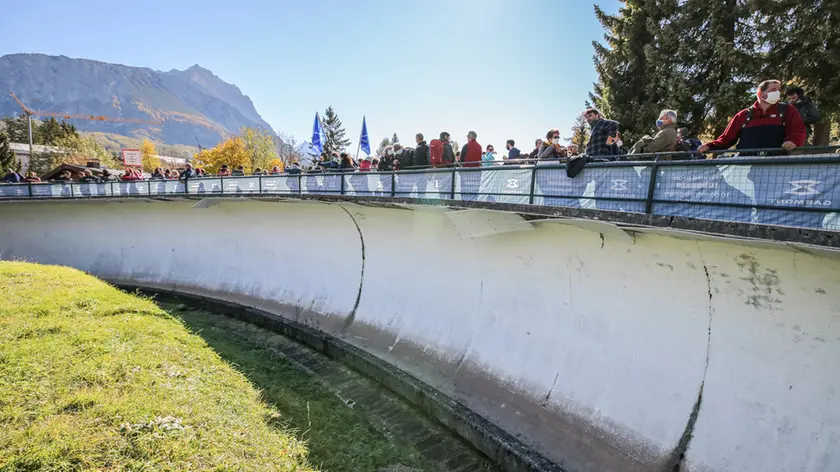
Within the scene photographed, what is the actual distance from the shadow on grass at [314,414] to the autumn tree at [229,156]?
186 feet

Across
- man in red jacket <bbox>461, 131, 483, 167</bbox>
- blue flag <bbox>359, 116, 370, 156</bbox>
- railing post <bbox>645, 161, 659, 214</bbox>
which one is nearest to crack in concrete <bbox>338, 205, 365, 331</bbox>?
man in red jacket <bbox>461, 131, 483, 167</bbox>

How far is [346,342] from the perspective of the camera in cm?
890

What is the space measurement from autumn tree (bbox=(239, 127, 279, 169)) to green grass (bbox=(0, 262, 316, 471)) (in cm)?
5844

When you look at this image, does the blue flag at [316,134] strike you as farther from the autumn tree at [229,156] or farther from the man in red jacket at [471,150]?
the autumn tree at [229,156]

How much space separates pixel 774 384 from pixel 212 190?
43.0ft

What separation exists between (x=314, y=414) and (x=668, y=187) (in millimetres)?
6114

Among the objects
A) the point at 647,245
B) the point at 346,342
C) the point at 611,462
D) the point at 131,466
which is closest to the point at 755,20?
the point at 647,245

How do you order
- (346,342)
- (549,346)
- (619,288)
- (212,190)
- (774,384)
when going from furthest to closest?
(212,190) < (346,342) < (549,346) < (619,288) < (774,384)

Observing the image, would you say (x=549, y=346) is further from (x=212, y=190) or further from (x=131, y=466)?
(x=212, y=190)

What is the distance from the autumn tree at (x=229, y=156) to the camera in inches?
2379

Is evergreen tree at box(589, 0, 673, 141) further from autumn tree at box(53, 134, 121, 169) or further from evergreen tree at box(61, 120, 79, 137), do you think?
evergreen tree at box(61, 120, 79, 137)

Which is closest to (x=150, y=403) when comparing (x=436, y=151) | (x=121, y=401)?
(x=121, y=401)

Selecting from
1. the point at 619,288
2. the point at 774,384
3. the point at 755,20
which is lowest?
the point at 774,384

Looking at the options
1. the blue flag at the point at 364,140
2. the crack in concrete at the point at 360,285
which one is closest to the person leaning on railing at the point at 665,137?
the crack in concrete at the point at 360,285
